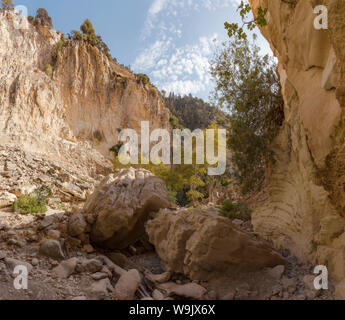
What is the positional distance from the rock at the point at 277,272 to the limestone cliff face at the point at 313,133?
1.85 feet

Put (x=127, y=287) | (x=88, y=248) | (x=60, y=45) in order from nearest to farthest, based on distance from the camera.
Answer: (x=127, y=287), (x=88, y=248), (x=60, y=45)

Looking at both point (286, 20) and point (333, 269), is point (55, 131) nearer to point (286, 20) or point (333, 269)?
point (286, 20)

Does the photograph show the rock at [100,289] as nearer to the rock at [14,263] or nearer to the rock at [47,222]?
the rock at [14,263]

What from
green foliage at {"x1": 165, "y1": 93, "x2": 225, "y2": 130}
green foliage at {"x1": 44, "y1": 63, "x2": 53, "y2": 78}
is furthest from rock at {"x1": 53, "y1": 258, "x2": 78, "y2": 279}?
green foliage at {"x1": 165, "y1": 93, "x2": 225, "y2": 130}

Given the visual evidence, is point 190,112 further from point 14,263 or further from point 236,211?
point 14,263

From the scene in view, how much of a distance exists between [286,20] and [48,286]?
5.90 m

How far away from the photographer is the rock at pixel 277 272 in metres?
3.75

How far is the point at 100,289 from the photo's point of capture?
3.62 m

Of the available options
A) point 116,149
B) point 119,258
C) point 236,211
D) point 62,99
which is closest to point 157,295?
point 119,258

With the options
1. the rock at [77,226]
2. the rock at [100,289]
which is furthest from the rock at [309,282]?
the rock at [77,226]

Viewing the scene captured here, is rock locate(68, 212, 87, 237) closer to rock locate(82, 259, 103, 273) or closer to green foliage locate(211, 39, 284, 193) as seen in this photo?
rock locate(82, 259, 103, 273)

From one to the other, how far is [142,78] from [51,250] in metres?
31.5

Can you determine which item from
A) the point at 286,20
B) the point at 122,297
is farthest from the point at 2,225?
the point at 286,20

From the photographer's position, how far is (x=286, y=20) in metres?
4.12
